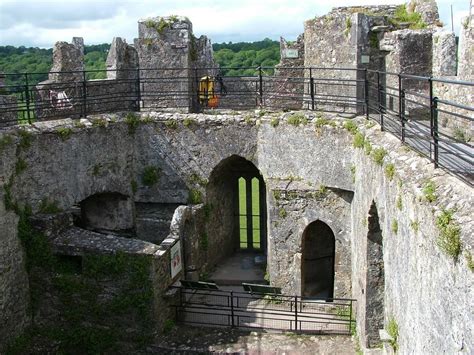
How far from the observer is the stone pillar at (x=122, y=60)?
1528cm

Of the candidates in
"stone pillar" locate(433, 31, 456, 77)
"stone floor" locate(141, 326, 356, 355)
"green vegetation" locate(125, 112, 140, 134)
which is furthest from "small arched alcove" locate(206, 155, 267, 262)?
"stone pillar" locate(433, 31, 456, 77)

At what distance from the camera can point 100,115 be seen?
549 inches

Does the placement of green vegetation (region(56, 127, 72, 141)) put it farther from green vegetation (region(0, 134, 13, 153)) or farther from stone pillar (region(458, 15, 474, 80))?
stone pillar (region(458, 15, 474, 80))

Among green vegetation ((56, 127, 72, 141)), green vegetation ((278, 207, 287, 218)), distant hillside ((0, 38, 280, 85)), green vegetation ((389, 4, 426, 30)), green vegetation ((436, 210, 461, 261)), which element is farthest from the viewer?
distant hillside ((0, 38, 280, 85))

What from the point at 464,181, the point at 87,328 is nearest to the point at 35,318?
the point at 87,328

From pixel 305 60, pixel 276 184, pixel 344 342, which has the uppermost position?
pixel 305 60

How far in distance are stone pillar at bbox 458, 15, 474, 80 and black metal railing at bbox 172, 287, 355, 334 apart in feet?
16.2

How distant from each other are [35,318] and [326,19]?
842cm

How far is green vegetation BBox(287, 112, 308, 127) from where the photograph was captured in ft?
43.0

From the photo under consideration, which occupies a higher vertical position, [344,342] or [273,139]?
[273,139]

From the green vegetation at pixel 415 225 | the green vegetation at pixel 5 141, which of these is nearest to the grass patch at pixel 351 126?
the green vegetation at pixel 415 225

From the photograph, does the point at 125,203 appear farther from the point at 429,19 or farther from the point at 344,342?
the point at 429,19

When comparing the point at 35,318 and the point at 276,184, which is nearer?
the point at 35,318

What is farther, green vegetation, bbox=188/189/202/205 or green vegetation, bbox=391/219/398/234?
green vegetation, bbox=188/189/202/205
